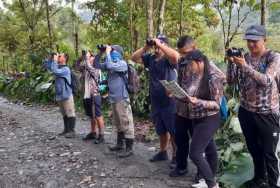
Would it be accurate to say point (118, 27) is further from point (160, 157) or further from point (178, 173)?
point (178, 173)

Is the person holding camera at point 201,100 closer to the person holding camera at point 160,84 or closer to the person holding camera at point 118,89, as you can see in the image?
the person holding camera at point 160,84

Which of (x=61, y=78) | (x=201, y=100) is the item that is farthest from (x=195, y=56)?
(x=61, y=78)

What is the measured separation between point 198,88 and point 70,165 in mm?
2678

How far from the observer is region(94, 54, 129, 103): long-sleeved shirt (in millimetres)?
6285

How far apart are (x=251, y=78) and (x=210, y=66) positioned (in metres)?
0.57

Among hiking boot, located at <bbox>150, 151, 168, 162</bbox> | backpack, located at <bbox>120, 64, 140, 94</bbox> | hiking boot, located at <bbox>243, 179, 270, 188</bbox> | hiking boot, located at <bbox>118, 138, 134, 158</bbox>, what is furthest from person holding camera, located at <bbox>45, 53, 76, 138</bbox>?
hiking boot, located at <bbox>243, 179, 270, 188</bbox>

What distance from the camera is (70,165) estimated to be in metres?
6.52

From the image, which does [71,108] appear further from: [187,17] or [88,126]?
[187,17]

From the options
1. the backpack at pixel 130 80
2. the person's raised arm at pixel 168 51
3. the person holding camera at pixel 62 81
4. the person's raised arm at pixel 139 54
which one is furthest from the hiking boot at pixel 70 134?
the person's raised arm at pixel 168 51

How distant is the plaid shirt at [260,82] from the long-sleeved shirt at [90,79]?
3021mm

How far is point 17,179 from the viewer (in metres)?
6.14

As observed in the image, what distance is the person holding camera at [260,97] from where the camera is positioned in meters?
4.22

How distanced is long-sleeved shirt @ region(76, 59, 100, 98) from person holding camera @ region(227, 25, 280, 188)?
2.99 meters

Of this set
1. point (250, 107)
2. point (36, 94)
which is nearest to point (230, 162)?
point (250, 107)
